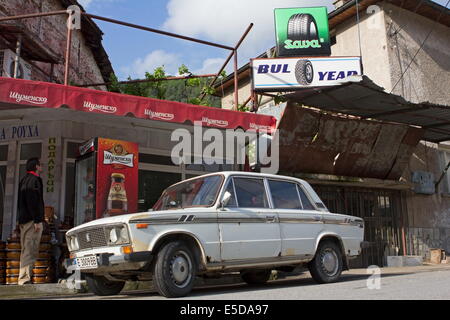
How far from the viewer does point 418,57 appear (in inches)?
622

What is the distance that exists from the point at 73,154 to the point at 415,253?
409 inches

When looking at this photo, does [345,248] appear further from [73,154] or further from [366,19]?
[366,19]

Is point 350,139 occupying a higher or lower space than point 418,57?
lower

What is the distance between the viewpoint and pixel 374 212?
13945 millimetres

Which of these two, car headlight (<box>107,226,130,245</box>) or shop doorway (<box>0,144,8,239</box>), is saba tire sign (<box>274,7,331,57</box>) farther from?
car headlight (<box>107,226,130,245</box>)

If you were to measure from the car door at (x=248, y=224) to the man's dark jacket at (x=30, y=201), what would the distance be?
3160mm

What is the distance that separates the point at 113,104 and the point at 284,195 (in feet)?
11.3

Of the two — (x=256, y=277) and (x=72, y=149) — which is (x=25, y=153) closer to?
(x=72, y=149)

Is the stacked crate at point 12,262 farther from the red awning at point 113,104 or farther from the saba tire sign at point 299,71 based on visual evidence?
the saba tire sign at point 299,71

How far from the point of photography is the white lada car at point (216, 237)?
5.79m

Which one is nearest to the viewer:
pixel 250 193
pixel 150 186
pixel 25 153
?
pixel 250 193

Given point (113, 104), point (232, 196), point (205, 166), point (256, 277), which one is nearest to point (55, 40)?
point (205, 166)

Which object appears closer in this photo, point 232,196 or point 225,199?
point 225,199
